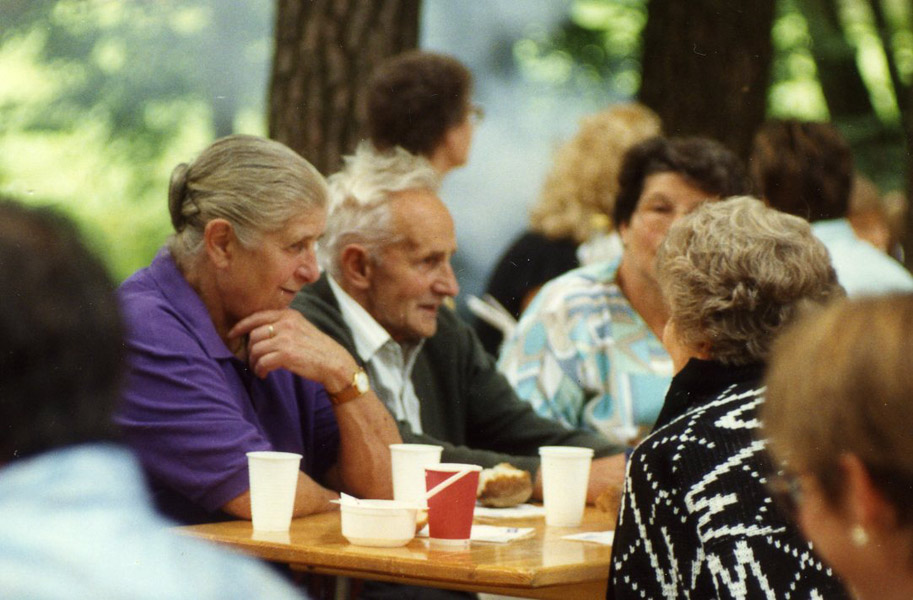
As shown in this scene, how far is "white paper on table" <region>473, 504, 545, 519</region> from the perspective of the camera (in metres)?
3.04

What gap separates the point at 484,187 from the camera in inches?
285

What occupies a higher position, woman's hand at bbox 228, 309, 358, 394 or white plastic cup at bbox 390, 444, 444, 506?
woman's hand at bbox 228, 309, 358, 394

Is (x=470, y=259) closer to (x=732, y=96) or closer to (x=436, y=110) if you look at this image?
(x=732, y=96)

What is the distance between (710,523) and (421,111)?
2.44 meters

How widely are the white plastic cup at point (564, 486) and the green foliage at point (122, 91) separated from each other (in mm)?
3121

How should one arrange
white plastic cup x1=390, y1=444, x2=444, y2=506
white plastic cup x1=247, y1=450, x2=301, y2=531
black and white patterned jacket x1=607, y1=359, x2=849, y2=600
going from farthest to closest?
1. white plastic cup x1=390, y1=444, x2=444, y2=506
2. white plastic cup x1=247, y1=450, x2=301, y2=531
3. black and white patterned jacket x1=607, y1=359, x2=849, y2=600

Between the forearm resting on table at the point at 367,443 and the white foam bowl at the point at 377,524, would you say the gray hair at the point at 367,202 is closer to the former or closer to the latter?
the forearm resting on table at the point at 367,443

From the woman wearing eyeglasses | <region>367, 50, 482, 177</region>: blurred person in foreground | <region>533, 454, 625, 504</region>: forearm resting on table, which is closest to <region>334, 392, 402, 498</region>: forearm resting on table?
<region>533, 454, 625, 504</region>: forearm resting on table

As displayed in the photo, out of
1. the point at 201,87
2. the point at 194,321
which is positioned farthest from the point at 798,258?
the point at 201,87

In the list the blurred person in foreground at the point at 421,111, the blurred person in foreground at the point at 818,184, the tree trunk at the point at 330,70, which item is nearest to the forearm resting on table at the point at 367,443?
the blurred person in foreground at the point at 421,111

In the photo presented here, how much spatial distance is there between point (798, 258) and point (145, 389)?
1.37 meters

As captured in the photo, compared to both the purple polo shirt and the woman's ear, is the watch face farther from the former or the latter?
the woman's ear

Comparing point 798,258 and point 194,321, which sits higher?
point 798,258

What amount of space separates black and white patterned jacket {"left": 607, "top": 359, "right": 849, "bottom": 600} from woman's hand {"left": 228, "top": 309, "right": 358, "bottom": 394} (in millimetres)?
887
